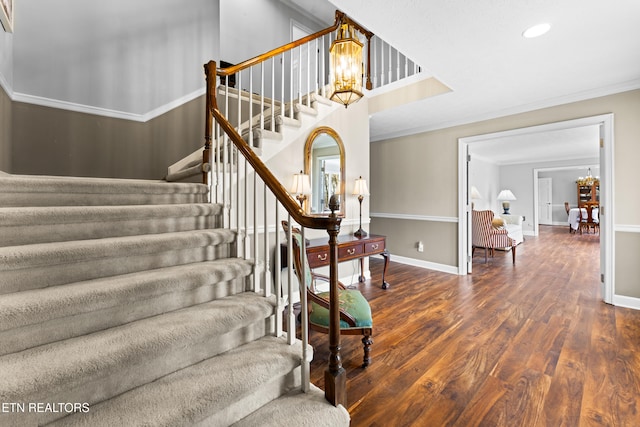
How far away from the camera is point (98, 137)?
336 cm

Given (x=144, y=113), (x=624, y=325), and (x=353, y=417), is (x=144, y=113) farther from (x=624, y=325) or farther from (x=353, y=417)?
(x=624, y=325)

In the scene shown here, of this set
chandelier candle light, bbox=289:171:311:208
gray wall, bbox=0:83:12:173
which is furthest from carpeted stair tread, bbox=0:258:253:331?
gray wall, bbox=0:83:12:173

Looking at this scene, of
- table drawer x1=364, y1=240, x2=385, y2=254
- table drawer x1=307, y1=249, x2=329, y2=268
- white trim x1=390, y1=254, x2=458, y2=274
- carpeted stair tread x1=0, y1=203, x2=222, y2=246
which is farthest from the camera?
white trim x1=390, y1=254, x2=458, y2=274

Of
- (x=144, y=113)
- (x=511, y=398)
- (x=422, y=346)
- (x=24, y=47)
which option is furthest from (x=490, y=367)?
(x=24, y=47)

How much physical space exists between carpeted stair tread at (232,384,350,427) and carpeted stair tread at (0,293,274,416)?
347 millimetres

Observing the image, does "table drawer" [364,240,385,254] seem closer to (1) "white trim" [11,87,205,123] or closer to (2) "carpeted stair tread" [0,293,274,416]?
(2) "carpeted stair tread" [0,293,274,416]

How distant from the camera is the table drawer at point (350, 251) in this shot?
10.8ft

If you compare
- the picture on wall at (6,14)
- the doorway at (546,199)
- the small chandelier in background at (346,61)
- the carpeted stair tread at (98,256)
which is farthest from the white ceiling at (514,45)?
the doorway at (546,199)

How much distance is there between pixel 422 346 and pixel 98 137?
4027mm

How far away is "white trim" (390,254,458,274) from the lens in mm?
4633

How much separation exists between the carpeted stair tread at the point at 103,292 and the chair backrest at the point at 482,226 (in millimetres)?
5108

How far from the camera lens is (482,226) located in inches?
217

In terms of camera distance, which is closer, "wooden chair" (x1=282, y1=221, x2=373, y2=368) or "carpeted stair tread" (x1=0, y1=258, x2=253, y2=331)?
"carpeted stair tread" (x1=0, y1=258, x2=253, y2=331)

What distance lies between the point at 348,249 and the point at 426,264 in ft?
7.29
